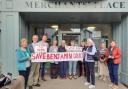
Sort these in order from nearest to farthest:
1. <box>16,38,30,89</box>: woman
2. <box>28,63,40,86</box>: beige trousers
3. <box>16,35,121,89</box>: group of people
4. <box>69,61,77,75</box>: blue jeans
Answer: <box>16,38,30,89</box>: woman, <box>16,35,121,89</box>: group of people, <box>28,63,40,86</box>: beige trousers, <box>69,61,77,75</box>: blue jeans

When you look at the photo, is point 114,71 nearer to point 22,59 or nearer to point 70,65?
point 70,65

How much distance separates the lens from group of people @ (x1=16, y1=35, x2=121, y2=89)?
9.62 m

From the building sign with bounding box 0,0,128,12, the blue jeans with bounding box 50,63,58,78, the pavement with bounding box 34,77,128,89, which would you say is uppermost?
the building sign with bounding box 0,0,128,12

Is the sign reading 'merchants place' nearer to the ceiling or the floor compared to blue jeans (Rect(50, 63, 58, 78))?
nearer to the ceiling

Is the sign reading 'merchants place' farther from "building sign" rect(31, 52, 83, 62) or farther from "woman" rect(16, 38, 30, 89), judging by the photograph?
"woman" rect(16, 38, 30, 89)

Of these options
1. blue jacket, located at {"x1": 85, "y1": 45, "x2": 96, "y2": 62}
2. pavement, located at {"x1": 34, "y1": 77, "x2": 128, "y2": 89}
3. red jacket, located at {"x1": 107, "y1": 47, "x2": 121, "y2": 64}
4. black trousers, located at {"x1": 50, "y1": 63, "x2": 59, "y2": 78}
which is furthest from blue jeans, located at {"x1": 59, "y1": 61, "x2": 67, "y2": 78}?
red jacket, located at {"x1": 107, "y1": 47, "x2": 121, "y2": 64}

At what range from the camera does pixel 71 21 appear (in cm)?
1550

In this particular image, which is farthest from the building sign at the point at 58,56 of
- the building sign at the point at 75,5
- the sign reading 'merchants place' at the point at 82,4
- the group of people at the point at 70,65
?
the sign reading 'merchants place' at the point at 82,4

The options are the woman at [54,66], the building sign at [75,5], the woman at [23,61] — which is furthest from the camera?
the woman at [54,66]

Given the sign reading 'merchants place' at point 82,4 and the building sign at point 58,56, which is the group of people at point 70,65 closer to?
the building sign at point 58,56

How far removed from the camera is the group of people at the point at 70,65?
9.62 m

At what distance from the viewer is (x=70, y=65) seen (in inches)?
537

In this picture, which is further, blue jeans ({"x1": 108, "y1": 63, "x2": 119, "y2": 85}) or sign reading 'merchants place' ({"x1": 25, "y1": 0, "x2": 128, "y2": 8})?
sign reading 'merchants place' ({"x1": 25, "y1": 0, "x2": 128, "y2": 8})

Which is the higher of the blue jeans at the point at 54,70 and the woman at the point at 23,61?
the woman at the point at 23,61
